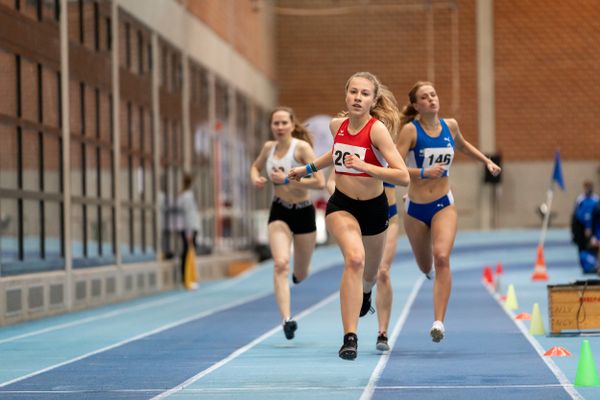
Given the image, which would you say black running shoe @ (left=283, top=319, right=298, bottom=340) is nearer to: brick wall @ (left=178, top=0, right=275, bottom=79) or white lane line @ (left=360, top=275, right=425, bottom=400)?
white lane line @ (left=360, top=275, right=425, bottom=400)

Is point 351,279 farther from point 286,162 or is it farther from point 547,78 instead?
point 547,78

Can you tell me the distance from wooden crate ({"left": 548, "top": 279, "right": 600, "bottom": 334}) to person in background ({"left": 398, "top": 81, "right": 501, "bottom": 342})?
1.92 meters

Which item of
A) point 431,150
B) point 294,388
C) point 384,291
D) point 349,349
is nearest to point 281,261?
point 384,291

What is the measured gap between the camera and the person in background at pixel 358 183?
31.7ft

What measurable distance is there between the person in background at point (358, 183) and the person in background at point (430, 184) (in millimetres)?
755

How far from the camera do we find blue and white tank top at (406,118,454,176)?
10.9m

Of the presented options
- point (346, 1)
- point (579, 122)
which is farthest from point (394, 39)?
point (579, 122)

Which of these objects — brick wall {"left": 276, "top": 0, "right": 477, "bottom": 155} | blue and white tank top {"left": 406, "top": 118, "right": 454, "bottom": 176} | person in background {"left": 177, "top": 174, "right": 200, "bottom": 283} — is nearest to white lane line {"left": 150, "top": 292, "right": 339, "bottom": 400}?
blue and white tank top {"left": 406, "top": 118, "right": 454, "bottom": 176}

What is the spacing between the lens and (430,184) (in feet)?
35.7

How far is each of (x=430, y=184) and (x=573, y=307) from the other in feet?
7.98

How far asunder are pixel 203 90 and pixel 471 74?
512 inches

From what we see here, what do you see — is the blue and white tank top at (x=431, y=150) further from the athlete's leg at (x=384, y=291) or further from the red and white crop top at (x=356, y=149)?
the red and white crop top at (x=356, y=149)

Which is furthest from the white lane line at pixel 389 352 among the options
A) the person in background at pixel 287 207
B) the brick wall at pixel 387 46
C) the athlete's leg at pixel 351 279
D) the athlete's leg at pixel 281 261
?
the brick wall at pixel 387 46

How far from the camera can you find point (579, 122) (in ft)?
131
